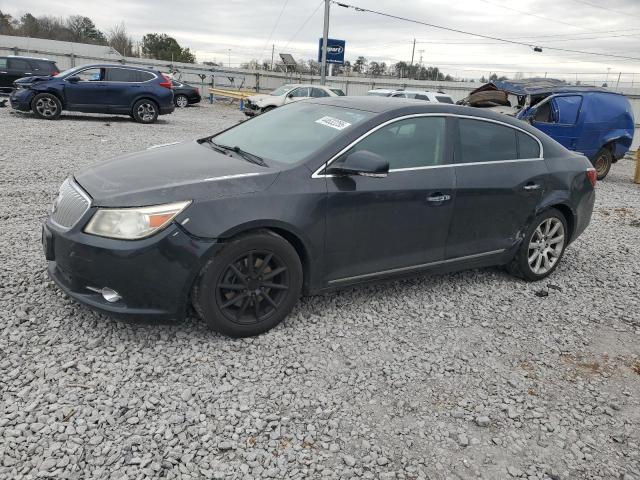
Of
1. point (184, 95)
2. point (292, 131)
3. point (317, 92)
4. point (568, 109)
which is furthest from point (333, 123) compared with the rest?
point (184, 95)

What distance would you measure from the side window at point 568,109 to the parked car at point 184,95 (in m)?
17.8

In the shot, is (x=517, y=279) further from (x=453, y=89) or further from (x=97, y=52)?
(x=97, y=52)

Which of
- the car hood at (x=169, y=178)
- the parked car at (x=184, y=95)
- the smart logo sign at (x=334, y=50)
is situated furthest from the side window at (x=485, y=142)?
the smart logo sign at (x=334, y=50)

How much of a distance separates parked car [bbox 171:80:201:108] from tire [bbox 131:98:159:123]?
8.94 m

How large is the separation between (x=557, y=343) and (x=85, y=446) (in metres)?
3.24

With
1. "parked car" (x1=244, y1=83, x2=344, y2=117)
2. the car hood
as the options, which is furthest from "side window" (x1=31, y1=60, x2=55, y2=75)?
the car hood

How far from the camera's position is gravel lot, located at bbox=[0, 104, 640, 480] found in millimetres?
2488

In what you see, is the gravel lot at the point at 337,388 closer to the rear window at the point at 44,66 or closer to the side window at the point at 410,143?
the side window at the point at 410,143

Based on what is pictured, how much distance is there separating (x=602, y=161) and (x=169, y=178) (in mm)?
11646

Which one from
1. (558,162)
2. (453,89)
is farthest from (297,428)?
(453,89)

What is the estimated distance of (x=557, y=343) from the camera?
3.86 m

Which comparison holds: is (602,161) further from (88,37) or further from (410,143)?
(88,37)

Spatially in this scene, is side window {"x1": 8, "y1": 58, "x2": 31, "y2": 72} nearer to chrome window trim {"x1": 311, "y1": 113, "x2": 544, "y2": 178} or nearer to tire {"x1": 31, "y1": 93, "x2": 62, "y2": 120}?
tire {"x1": 31, "y1": 93, "x2": 62, "y2": 120}

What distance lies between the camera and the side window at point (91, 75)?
48.0 feet
